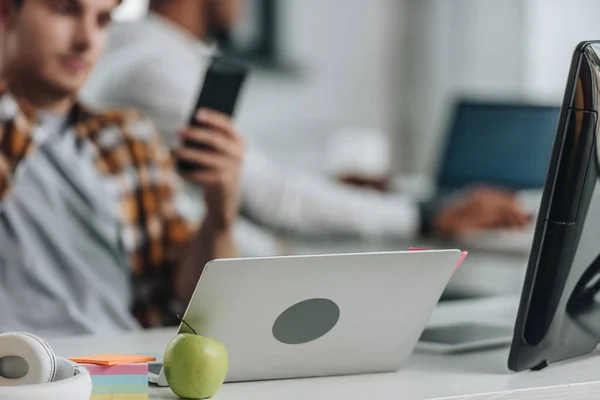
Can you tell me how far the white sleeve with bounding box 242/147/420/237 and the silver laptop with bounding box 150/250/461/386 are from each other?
4.64ft

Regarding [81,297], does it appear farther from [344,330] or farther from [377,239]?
[377,239]

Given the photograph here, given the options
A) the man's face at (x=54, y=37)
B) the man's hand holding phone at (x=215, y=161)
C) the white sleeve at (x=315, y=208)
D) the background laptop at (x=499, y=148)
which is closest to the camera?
the man's face at (x=54, y=37)

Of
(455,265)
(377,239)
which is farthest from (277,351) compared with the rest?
(377,239)

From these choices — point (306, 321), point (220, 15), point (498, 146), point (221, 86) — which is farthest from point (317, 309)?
point (498, 146)

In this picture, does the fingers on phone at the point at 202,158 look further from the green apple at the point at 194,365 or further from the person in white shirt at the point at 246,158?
the green apple at the point at 194,365

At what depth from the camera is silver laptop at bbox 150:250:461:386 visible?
74 centimetres

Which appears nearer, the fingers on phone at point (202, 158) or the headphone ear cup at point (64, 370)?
the headphone ear cup at point (64, 370)

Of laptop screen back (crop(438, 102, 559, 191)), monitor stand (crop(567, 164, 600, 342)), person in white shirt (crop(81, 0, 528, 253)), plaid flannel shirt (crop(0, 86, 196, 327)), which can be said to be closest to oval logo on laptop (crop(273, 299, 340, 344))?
monitor stand (crop(567, 164, 600, 342))

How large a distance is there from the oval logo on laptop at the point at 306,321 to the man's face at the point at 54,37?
2.35 ft

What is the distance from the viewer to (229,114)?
4.76 ft

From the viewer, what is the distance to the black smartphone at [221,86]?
1.38 m

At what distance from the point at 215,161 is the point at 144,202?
5.4 inches

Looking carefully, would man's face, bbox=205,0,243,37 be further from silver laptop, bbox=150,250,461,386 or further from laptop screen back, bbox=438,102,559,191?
silver laptop, bbox=150,250,461,386

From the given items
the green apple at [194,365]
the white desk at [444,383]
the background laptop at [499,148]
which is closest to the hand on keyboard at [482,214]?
the background laptop at [499,148]
